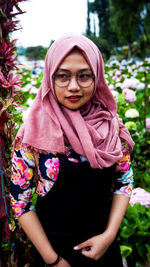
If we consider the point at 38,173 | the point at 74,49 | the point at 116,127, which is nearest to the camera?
the point at 74,49

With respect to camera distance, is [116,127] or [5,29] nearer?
[5,29]

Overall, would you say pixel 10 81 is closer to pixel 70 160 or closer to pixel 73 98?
pixel 73 98

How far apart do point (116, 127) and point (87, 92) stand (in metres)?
0.27

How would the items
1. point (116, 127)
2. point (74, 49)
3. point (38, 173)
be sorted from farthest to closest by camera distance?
point (116, 127), point (38, 173), point (74, 49)

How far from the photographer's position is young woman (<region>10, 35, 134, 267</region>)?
1.04m

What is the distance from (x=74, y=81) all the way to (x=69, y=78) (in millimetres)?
30

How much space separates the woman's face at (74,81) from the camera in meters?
1.01

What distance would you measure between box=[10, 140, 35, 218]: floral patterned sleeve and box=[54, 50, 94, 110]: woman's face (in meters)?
0.27

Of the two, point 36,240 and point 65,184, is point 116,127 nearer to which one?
point 65,184

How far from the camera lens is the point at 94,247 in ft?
3.70

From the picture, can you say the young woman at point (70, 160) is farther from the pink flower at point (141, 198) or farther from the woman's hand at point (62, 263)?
the pink flower at point (141, 198)

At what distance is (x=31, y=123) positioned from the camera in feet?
3.50

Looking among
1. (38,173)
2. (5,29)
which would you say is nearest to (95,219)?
(38,173)

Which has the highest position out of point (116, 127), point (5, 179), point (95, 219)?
point (116, 127)
